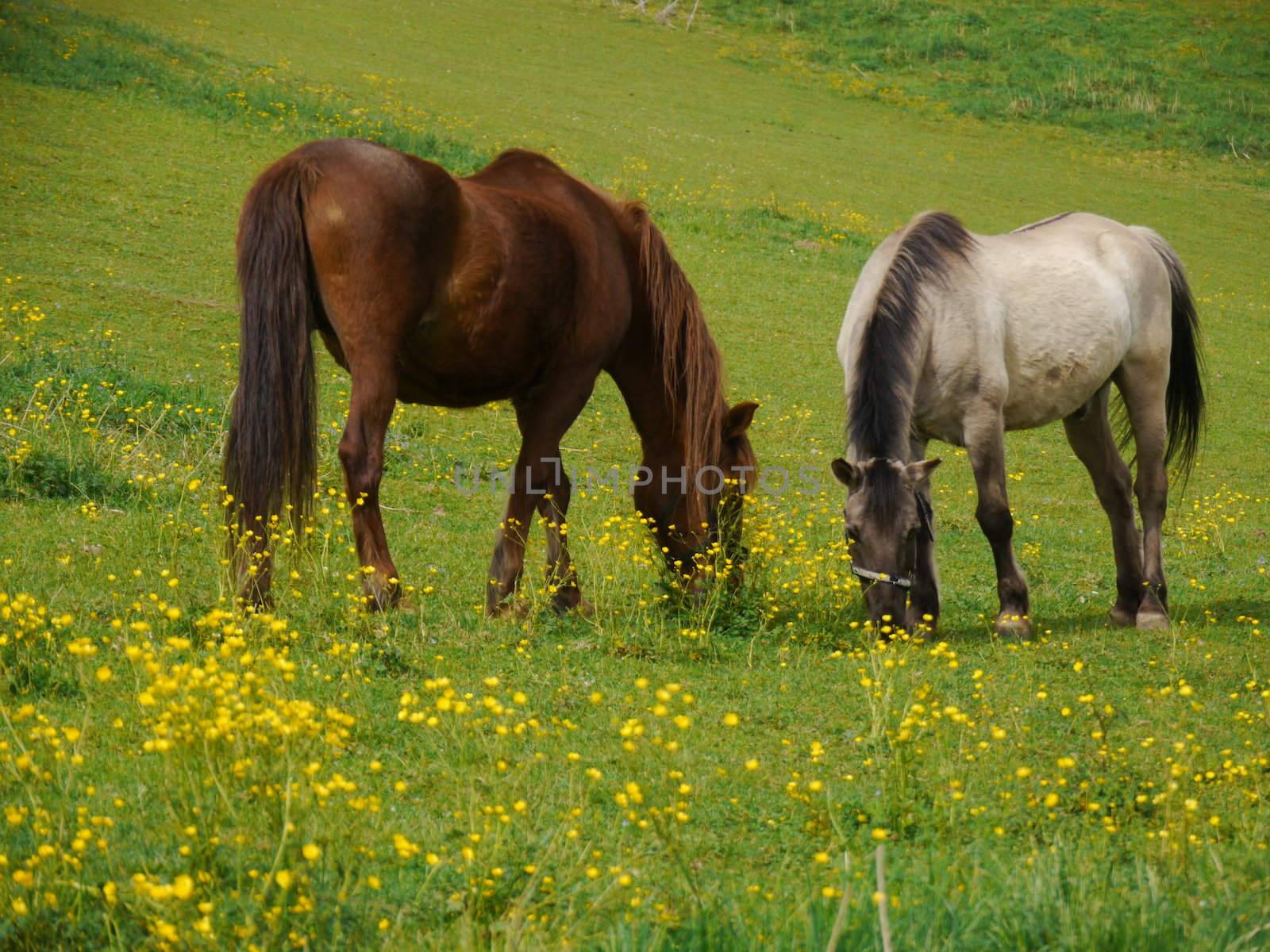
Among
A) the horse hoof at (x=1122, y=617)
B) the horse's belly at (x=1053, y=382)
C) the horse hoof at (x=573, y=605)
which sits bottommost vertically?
the horse hoof at (x=573, y=605)

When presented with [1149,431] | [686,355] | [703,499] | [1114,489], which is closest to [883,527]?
[703,499]

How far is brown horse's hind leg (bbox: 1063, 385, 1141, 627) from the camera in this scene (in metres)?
8.12

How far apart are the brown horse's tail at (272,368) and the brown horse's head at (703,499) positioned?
202cm

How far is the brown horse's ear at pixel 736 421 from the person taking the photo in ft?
23.8

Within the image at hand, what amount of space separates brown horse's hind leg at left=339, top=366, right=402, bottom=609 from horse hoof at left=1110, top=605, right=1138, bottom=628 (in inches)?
166

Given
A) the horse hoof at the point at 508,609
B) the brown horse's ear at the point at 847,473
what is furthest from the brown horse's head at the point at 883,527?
the horse hoof at the point at 508,609

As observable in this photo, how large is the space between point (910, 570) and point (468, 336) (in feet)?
7.84

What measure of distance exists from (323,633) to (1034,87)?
34367 mm

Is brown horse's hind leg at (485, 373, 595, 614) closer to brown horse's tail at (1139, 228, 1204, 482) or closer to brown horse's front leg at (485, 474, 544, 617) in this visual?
brown horse's front leg at (485, 474, 544, 617)

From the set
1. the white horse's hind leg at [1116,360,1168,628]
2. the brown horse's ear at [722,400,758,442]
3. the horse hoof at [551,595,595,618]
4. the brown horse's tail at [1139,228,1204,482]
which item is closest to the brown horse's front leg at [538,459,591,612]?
the horse hoof at [551,595,595,618]

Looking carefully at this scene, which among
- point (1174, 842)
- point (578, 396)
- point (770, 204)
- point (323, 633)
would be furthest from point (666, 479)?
point (770, 204)

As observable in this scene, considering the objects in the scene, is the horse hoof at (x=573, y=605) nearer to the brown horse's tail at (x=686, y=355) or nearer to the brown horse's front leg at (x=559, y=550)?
the brown horse's front leg at (x=559, y=550)

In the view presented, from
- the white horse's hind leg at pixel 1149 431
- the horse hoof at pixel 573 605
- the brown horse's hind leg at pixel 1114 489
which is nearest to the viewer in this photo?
the horse hoof at pixel 573 605

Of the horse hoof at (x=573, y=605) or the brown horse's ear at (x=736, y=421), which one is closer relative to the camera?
the horse hoof at (x=573, y=605)
